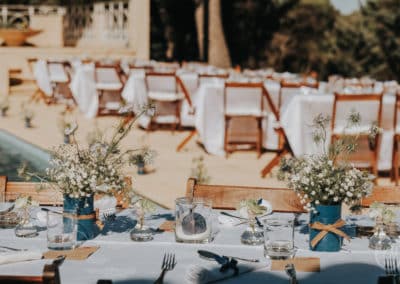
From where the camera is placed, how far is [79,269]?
7.36ft

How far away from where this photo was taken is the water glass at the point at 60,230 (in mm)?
2459

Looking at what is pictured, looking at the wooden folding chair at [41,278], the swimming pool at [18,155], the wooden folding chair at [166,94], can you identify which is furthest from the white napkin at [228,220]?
the wooden folding chair at [166,94]

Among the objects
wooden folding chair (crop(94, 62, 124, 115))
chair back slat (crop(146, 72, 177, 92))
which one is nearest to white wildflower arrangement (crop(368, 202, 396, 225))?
chair back slat (crop(146, 72, 177, 92))

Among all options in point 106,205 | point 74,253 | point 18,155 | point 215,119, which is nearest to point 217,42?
point 215,119

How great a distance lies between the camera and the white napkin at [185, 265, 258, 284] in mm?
2127

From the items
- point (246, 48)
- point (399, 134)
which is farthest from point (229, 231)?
point (246, 48)

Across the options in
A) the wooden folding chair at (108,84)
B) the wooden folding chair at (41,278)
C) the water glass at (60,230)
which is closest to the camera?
the wooden folding chair at (41,278)

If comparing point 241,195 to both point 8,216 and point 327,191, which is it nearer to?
point 327,191

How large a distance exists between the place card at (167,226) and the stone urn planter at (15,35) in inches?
673

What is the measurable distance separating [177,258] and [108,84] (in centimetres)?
969

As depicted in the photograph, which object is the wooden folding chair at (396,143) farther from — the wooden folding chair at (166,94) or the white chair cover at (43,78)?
the white chair cover at (43,78)

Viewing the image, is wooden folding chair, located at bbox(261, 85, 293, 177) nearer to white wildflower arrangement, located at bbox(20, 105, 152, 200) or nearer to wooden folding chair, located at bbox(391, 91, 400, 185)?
wooden folding chair, located at bbox(391, 91, 400, 185)

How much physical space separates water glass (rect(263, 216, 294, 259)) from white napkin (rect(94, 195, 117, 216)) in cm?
70

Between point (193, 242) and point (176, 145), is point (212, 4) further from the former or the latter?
point (193, 242)
